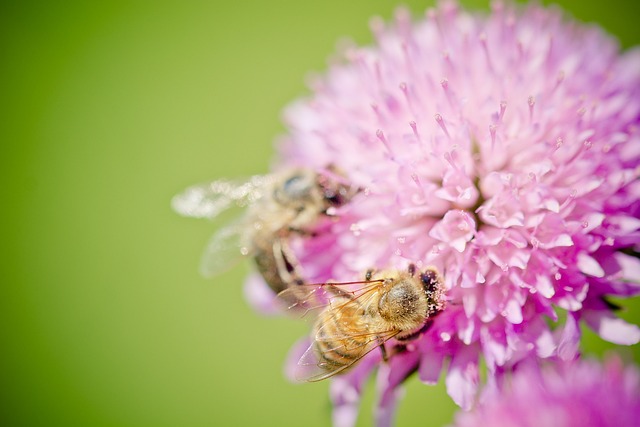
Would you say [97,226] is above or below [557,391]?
above

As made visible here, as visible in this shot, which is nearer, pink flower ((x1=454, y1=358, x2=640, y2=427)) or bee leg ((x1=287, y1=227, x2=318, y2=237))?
pink flower ((x1=454, y1=358, x2=640, y2=427))

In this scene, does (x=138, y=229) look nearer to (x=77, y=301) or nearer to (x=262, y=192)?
(x=77, y=301)

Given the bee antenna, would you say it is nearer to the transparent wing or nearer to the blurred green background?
the transparent wing

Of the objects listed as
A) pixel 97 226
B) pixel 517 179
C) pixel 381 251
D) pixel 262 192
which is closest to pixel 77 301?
pixel 97 226

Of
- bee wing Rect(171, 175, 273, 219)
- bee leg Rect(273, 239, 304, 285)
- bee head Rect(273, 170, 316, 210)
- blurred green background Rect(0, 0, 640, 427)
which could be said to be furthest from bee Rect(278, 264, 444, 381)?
blurred green background Rect(0, 0, 640, 427)

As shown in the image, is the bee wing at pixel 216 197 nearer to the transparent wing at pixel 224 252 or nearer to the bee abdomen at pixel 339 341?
the transparent wing at pixel 224 252
